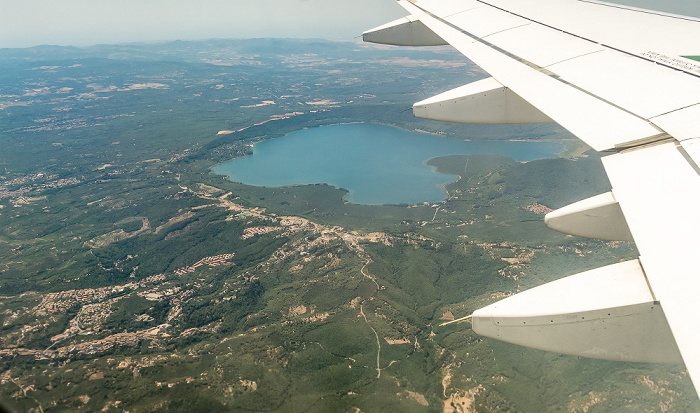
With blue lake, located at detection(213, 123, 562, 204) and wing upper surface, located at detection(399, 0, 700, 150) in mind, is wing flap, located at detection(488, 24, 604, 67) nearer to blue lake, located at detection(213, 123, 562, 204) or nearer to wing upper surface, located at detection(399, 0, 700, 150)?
wing upper surface, located at detection(399, 0, 700, 150)

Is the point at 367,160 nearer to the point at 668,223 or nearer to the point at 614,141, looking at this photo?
the point at 614,141

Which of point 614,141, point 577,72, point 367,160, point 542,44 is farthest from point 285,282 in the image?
point 367,160

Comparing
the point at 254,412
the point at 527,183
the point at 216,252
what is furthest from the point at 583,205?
the point at 527,183

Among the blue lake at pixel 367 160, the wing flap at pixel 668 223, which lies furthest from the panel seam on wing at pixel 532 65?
the blue lake at pixel 367 160

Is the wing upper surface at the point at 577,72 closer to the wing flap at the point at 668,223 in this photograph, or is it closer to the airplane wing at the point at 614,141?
the airplane wing at the point at 614,141

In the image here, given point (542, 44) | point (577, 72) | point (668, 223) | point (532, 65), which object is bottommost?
point (668, 223)

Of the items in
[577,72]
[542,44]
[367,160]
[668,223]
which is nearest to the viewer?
[668,223]
